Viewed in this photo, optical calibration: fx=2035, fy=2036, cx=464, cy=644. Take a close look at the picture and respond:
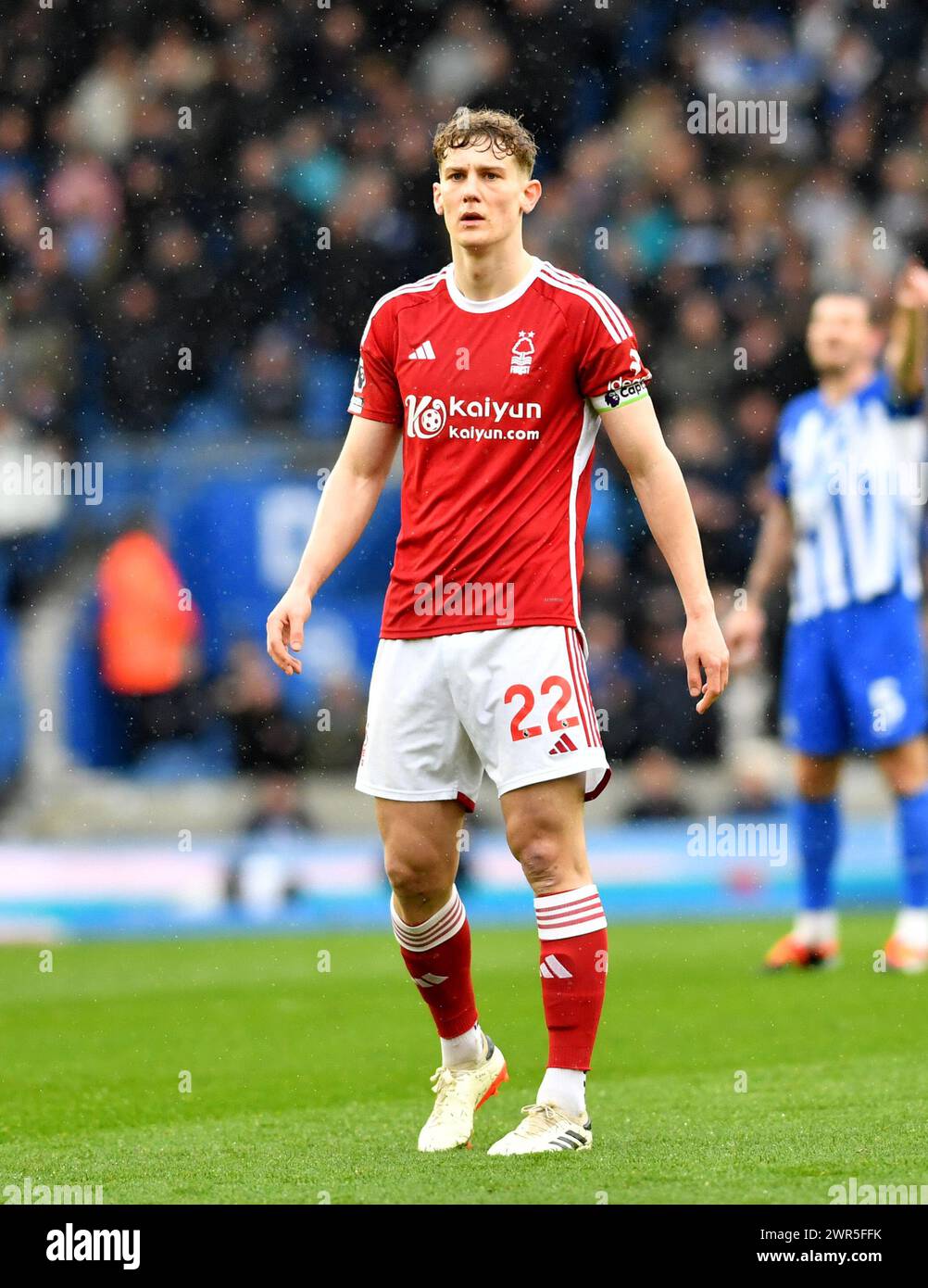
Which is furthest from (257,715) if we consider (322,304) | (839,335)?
(839,335)

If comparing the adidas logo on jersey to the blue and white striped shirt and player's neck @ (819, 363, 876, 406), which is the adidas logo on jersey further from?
player's neck @ (819, 363, 876, 406)

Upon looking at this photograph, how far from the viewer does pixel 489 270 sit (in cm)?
430

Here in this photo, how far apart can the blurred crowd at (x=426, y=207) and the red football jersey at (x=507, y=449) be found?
22.1ft

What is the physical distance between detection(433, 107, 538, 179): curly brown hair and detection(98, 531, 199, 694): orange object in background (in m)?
7.23

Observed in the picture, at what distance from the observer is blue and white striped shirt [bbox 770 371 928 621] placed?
8.02m

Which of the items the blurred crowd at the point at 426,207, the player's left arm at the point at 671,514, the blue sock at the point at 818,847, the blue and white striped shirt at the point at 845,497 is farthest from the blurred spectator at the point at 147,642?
the player's left arm at the point at 671,514

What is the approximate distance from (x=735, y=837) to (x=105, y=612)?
3706 millimetres

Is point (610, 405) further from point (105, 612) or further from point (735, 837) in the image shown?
point (105, 612)

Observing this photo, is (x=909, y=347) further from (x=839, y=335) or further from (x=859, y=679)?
(x=859, y=679)

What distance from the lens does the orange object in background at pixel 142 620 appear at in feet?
37.2

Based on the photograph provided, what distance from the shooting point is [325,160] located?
12.7 metres

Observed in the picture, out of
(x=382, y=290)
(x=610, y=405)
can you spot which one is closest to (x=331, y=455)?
(x=382, y=290)

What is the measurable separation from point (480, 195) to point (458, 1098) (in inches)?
75.2

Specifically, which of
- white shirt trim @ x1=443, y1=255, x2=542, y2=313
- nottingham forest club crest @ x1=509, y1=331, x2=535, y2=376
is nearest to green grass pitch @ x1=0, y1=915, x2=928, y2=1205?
nottingham forest club crest @ x1=509, y1=331, x2=535, y2=376
